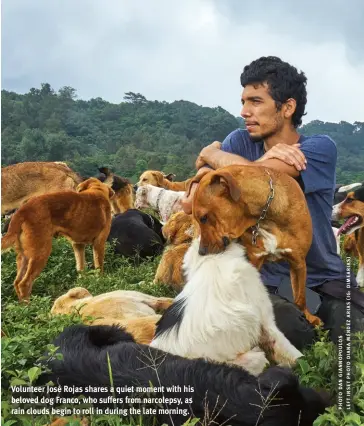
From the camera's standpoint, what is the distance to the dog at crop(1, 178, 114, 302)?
3.13 m

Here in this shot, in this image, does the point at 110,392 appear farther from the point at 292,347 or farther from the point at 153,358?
the point at 292,347

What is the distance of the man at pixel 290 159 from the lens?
276cm

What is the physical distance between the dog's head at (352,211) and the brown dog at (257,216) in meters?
0.54

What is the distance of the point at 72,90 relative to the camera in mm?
2820

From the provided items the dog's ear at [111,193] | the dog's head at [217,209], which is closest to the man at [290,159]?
the dog's head at [217,209]

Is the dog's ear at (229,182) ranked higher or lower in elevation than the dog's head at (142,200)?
lower

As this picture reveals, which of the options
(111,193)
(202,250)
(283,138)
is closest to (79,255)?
(111,193)

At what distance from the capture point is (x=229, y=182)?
2.45 meters

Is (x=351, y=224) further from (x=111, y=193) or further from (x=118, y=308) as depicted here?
(x=111, y=193)

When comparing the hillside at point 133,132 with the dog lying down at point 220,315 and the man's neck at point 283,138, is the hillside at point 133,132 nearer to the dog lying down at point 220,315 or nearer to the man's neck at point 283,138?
the man's neck at point 283,138

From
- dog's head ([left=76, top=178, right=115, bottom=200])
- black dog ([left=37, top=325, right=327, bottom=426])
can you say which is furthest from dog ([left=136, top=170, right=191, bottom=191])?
black dog ([left=37, top=325, right=327, bottom=426])

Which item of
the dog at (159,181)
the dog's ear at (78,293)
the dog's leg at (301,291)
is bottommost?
the dog's leg at (301,291)

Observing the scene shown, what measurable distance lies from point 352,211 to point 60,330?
1.55 m

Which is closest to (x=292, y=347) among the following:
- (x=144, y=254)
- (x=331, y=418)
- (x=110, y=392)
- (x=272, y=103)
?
(x=331, y=418)
